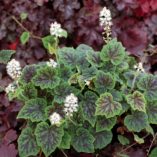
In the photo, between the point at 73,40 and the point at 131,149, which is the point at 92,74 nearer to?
the point at 131,149

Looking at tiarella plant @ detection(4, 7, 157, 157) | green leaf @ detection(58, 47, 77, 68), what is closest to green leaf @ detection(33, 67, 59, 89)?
tiarella plant @ detection(4, 7, 157, 157)

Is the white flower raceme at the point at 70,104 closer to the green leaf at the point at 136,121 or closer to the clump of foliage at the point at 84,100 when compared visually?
the clump of foliage at the point at 84,100

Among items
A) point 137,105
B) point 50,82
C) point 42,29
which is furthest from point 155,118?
point 42,29

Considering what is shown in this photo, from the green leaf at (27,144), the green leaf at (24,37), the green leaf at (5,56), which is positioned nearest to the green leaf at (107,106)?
the green leaf at (27,144)

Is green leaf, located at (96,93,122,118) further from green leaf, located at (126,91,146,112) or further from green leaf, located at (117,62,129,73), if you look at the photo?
green leaf, located at (117,62,129,73)

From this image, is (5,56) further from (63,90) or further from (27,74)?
(63,90)

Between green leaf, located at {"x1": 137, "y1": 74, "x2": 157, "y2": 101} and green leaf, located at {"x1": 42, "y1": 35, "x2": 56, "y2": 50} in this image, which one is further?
green leaf, located at {"x1": 42, "y1": 35, "x2": 56, "y2": 50}
